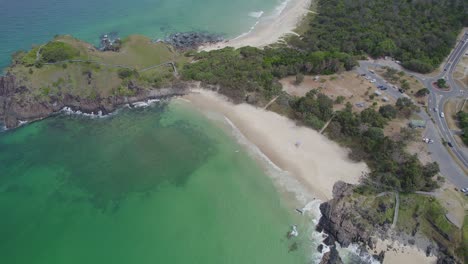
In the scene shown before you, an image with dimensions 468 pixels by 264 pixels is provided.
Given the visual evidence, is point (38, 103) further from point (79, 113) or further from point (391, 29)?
point (391, 29)

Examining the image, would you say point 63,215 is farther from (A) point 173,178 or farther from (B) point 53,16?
(B) point 53,16

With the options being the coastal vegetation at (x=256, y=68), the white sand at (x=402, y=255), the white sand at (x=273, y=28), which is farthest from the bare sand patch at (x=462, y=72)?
the white sand at (x=402, y=255)

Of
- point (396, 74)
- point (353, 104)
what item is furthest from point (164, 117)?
point (396, 74)

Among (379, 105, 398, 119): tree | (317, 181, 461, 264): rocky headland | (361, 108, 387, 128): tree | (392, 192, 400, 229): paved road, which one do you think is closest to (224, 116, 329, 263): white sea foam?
(317, 181, 461, 264): rocky headland

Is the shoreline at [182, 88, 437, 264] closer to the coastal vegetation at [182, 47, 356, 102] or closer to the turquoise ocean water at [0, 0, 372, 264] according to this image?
the turquoise ocean water at [0, 0, 372, 264]

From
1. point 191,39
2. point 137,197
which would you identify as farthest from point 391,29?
point 137,197
